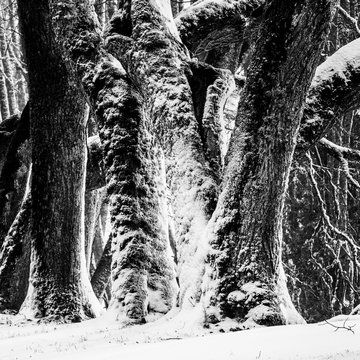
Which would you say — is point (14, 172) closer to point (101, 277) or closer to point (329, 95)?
point (101, 277)

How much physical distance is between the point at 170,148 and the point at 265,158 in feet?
2.67

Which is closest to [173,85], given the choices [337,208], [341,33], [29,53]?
[29,53]

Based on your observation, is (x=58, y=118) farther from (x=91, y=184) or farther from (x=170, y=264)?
(x=170, y=264)

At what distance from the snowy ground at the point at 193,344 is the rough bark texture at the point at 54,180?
1.34m

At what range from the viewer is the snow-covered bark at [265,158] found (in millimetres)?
2656

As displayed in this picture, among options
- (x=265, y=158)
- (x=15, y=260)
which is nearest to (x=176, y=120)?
(x=265, y=158)

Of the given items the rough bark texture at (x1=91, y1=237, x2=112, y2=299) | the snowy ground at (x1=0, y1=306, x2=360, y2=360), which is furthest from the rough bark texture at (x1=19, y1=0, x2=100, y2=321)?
the rough bark texture at (x1=91, y1=237, x2=112, y2=299)

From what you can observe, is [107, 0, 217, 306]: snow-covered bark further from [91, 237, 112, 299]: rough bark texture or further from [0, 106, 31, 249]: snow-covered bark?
[91, 237, 112, 299]: rough bark texture

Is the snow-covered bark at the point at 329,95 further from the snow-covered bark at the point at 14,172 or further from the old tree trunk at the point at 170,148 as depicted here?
the snow-covered bark at the point at 14,172

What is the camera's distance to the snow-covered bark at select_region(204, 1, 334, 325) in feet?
8.71

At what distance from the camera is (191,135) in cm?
328

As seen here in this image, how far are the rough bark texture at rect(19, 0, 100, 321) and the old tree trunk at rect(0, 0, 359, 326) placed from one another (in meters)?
0.01

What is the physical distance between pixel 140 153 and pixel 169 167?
59 cm

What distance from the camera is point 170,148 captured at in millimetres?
3270
